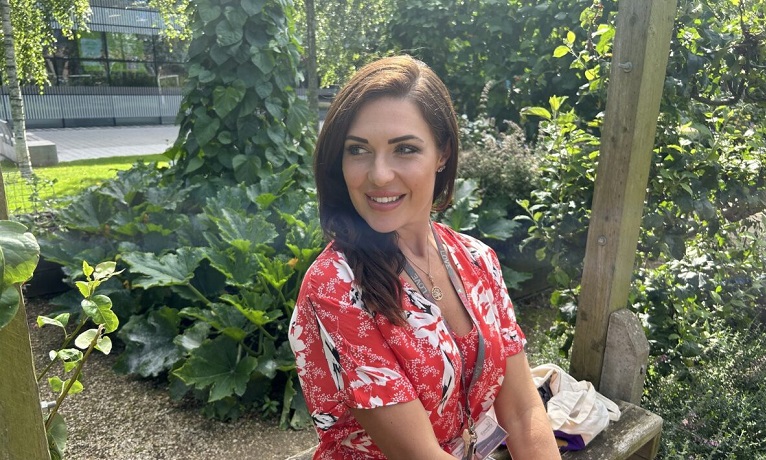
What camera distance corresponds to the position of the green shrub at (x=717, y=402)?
2410 millimetres

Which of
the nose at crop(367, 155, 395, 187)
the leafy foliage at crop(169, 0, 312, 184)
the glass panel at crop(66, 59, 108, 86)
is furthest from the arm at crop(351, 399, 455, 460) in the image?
the glass panel at crop(66, 59, 108, 86)

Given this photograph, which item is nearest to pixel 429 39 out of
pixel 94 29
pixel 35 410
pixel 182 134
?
pixel 182 134

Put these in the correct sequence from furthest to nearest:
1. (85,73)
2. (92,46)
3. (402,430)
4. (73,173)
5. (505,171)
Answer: (85,73) < (92,46) < (73,173) < (505,171) < (402,430)

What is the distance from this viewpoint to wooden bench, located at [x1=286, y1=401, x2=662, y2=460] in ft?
6.82

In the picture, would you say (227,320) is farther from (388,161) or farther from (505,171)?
(505,171)

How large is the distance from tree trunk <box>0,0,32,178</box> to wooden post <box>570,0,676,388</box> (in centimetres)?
669

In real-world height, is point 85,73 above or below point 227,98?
below

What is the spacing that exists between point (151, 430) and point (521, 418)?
6.39 feet

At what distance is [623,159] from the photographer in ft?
A: 7.12

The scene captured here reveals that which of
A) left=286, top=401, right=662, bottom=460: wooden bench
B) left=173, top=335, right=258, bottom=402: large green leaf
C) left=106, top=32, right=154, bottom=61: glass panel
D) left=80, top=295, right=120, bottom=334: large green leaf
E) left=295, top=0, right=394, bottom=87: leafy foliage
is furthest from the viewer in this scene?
left=106, top=32, right=154, bottom=61: glass panel

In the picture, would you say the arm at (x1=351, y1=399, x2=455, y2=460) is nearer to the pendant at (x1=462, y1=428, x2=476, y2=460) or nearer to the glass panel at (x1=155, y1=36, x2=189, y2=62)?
the pendant at (x1=462, y1=428, x2=476, y2=460)

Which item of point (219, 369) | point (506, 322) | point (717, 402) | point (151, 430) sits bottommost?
point (151, 430)

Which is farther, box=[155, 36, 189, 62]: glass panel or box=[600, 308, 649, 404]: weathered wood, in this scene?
box=[155, 36, 189, 62]: glass panel

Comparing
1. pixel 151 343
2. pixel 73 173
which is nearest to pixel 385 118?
pixel 151 343
